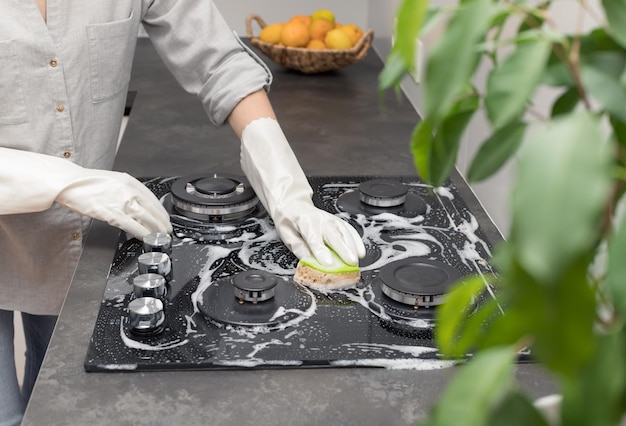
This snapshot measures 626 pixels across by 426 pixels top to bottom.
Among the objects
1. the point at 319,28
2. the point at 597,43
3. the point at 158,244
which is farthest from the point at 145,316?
the point at 319,28

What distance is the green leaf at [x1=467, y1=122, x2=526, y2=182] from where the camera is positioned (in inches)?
21.3

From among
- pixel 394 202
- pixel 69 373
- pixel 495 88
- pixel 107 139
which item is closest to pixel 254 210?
pixel 394 202

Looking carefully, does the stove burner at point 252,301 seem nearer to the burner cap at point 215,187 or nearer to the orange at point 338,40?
the burner cap at point 215,187

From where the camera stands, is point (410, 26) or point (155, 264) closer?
point (410, 26)

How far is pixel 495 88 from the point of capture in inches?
18.0

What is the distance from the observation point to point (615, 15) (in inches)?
19.0

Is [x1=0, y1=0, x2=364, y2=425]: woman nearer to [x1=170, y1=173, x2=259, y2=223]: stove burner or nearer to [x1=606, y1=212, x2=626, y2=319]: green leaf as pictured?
[x1=170, y1=173, x2=259, y2=223]: stove burner

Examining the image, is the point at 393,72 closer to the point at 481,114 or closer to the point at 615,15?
the point at 615,15

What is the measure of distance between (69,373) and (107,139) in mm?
767

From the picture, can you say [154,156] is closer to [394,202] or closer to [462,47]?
[394,202]

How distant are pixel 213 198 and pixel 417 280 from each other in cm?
47

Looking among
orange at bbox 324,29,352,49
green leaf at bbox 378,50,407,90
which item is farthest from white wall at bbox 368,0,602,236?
green leaf at bbox 378,50,407,90

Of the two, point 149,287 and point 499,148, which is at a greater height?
point 499,148

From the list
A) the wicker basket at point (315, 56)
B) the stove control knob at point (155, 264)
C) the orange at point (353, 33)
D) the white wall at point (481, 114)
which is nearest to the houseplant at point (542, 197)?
the white wall at point (481, 114)
